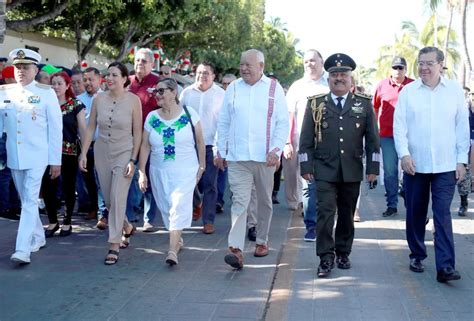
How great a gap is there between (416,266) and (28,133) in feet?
13.4

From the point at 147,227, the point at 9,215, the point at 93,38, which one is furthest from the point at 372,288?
the point at 93,38

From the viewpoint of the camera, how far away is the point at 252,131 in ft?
23.2

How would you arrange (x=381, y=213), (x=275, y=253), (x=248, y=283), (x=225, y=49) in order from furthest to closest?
1. (x=225, y=49)
2. (x=381, y=213)
3. (x=275, y=253)
4. (x=248, y=283)

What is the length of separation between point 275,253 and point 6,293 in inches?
114

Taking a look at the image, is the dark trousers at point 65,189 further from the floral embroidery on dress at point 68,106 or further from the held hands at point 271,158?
the held hands at point 271,158

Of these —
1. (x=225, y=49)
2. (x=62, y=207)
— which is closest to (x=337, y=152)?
(x=62, y=207)

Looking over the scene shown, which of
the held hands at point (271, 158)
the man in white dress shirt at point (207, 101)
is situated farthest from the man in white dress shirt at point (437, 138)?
the man in white dress shirt at point (207, 101)

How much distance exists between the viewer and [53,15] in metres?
19.1

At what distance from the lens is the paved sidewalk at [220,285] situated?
550cm

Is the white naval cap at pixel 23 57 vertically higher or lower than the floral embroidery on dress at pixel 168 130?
higher

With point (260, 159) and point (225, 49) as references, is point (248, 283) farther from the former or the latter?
point (225, 49)

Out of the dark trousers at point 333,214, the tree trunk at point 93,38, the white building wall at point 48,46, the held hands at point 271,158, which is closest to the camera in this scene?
the dark trousers at point 333,214

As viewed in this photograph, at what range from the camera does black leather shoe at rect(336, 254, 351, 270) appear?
688cm

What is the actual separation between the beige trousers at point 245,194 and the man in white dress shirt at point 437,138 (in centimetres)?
141
